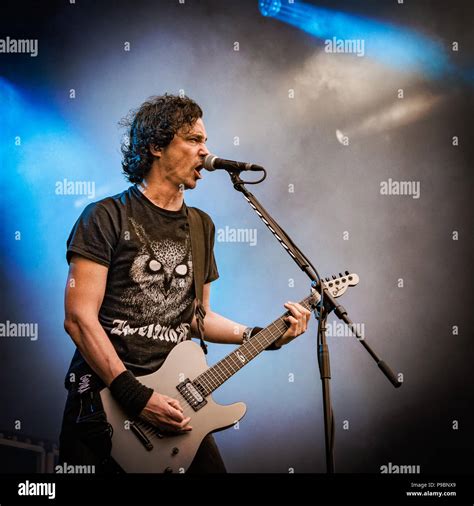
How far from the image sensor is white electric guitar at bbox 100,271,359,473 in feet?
9.04

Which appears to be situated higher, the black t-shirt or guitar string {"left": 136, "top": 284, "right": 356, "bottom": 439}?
the black t-shirt

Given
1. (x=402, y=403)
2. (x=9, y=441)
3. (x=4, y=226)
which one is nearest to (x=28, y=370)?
(x=9, y=441)

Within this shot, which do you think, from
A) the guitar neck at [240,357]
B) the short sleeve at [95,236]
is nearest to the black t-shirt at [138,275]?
the short sleeve at [95,236]

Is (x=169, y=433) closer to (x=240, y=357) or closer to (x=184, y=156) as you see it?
(x=240, y=357)

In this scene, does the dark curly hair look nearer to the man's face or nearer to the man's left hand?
the man's face

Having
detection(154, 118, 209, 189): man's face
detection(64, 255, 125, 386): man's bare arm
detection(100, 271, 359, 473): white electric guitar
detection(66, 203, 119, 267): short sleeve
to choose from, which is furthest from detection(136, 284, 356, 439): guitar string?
detection(154, 118, 209, 189): man's face

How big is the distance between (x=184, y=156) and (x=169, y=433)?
130 cm

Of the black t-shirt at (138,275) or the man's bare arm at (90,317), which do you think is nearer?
the man's bare arm at (90,317)

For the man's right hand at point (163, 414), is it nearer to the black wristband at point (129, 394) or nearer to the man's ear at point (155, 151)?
the black wristband at point (129, 394)

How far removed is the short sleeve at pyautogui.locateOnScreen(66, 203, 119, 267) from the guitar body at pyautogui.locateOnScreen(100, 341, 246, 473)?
518 millimetres

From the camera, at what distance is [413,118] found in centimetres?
436

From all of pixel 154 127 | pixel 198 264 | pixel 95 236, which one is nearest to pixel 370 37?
pixel 154 127

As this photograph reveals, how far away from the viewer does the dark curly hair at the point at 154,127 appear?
330 centimetres

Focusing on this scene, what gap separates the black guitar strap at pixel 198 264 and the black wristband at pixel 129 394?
1.57 feet
